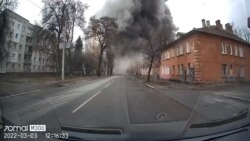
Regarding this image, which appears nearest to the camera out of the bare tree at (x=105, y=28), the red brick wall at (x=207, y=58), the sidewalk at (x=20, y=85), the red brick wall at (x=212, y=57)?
the sidewalk at (x=20, y=85)

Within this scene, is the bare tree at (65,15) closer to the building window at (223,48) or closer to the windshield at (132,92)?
the windshield at (132,92)

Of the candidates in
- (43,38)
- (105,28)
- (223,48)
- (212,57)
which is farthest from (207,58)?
(43,38)

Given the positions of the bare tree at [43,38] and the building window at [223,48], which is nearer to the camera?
the building window at [223,48]

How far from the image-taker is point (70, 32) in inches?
1594

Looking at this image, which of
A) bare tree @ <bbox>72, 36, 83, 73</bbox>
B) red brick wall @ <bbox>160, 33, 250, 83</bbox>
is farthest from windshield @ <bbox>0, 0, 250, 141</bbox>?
bare tree @ <bbox>72, 36, 83, 73</bbox>

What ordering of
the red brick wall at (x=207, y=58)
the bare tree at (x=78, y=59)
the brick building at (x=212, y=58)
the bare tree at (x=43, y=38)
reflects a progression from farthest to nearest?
the bare tree at (x=78, y=59), the bare tree at (x=43, y=38), the red brick wall at (x=207, y=58), the brick building at (x=212, y=58)

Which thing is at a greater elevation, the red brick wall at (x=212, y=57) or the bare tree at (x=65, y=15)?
the bare tree at (x=65, y=15)

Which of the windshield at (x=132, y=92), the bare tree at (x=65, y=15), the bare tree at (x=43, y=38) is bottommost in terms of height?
the windshield at (x=132, y=92)

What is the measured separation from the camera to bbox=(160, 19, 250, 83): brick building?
89.7 feet

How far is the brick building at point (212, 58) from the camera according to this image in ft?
89.7

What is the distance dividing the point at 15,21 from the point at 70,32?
96.1 ft

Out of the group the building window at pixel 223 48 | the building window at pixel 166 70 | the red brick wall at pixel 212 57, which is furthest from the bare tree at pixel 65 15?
the building window at pixel 223 48

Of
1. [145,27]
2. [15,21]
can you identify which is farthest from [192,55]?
[15,21]

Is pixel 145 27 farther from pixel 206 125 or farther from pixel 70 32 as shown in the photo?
pixel 70 32
